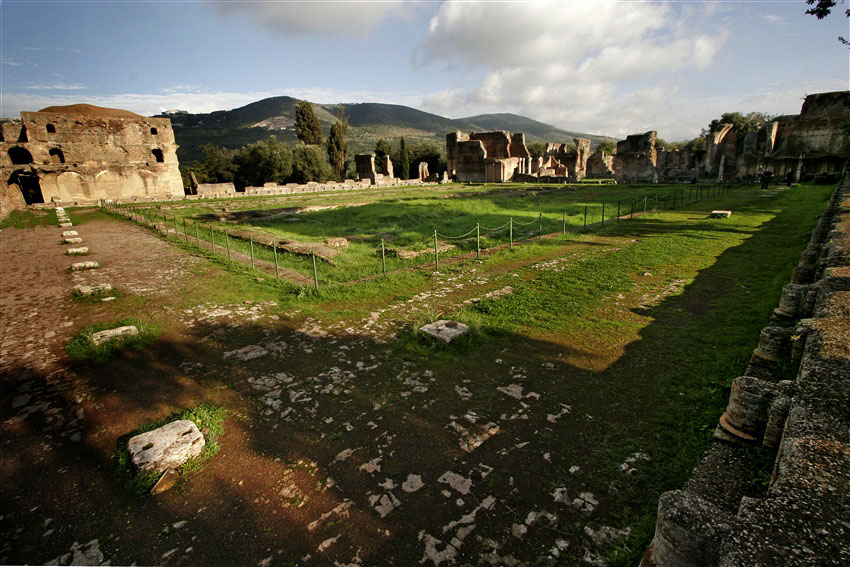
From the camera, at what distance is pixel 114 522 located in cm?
310

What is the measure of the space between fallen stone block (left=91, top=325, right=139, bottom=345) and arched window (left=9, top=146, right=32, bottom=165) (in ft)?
150

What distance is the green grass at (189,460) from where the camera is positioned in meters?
3.46

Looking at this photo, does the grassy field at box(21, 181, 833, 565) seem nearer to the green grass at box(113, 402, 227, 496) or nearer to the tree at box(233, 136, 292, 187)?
the green grass at box(113, 402, 227, 496)

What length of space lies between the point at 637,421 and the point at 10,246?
22.1 metres

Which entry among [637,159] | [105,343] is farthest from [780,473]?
[637,159]

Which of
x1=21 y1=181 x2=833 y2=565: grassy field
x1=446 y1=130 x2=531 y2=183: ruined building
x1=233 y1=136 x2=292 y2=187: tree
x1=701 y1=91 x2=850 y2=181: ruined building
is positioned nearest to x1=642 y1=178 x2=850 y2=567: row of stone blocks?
x1=21 y1=181 x2=833 y2=565: grassy field

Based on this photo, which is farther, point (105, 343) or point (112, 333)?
Result: point (112, 333)

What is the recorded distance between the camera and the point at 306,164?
5197 cm

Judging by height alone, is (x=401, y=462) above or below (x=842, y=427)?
below

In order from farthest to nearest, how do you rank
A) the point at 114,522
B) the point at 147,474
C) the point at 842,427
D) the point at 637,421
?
the point at 637,421, the point at 147,474, the point at 114,522, the point at 842,427

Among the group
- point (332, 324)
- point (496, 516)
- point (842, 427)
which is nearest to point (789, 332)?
point (842, 427)

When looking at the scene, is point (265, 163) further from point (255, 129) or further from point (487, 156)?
point (255, 129)

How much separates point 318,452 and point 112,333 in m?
4.65

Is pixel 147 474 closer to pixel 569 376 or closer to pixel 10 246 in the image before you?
pixel 569 376
